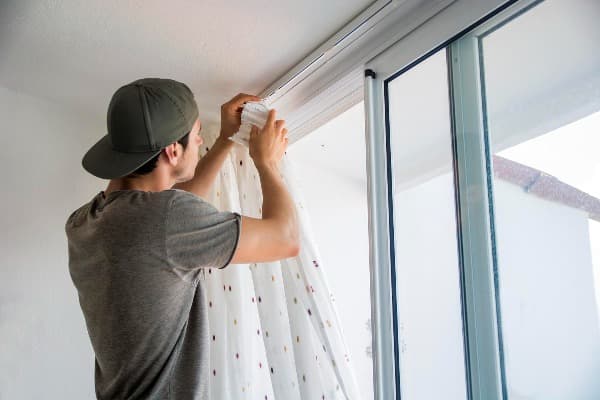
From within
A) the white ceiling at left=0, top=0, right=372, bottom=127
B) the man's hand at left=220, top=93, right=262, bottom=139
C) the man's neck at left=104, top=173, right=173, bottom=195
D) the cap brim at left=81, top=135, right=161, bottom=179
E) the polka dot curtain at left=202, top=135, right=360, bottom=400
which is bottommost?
the polka dot curtain at left=202, top=135, right=360, bottom=400

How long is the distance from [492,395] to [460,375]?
0.25 feet

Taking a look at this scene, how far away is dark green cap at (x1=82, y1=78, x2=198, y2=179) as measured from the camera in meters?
1.11

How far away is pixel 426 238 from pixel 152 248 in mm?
552

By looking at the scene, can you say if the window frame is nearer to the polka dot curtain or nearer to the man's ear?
the polka dot curtain

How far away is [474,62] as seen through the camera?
1.12m

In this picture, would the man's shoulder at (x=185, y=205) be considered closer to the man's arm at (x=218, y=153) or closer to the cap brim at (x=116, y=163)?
the cap brim at (x=116, y=163)

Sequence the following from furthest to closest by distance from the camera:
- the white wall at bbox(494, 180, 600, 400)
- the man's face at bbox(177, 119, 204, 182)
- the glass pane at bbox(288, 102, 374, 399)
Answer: the glass pane at bbox(288, 102, 374, 399) → the man's face at bbox(177, 119, 204, 182) → the white wall at bbox(494, 180, 600, 400)

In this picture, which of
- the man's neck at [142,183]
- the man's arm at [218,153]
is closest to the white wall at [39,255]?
the man's arm at [218,153]

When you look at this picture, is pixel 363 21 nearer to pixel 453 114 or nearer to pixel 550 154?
pixel 453 114

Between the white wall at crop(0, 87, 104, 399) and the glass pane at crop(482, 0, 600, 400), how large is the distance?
115 centimetres

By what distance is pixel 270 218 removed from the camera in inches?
44.5

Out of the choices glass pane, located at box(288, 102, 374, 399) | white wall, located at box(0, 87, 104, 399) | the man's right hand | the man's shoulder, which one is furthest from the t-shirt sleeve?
glass pane, located at box(288, 102, 374, 399)

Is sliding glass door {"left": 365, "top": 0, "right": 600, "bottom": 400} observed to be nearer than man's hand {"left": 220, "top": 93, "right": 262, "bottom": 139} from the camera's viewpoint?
Yes

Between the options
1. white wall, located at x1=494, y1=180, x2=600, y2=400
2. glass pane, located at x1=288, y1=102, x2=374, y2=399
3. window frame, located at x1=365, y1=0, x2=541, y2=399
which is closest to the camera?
white wall, located at x1=494, y1=180, x2=600, y2=400
